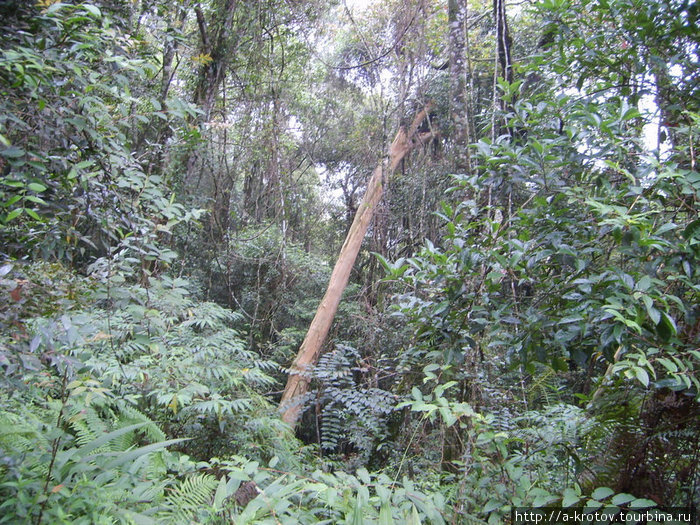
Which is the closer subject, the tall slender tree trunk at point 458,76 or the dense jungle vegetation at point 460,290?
the dense jungle vegetation at point 460,290

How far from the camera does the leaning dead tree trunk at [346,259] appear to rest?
7004 millimetres

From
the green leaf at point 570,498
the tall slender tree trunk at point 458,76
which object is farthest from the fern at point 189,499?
the tall slender tree trunk at point 458,76

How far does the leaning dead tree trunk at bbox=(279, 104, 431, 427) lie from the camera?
700 centimetres

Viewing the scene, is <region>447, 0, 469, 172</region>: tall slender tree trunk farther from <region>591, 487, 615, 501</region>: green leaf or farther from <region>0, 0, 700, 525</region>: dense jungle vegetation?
<region>591, 487, 615, 501</region>: green leaf

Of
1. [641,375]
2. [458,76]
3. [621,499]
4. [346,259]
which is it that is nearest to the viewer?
[641,375]

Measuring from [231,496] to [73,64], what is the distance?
6.39 feet

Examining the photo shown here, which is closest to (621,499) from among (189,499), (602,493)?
(602,493)

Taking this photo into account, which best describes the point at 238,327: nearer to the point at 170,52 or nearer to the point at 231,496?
the point at 170,52

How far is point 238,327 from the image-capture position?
8.04 meters

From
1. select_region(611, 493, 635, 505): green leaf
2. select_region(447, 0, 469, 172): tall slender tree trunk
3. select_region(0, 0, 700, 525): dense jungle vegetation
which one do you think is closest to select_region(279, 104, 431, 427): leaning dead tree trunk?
select_region(447, 0, 469, 172): tall slender tree trunk

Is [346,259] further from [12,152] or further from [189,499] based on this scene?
[12,152]

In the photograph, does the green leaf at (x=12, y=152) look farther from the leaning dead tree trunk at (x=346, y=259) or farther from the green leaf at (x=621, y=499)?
the leaning dead tree trunk at (x=346, y=259)

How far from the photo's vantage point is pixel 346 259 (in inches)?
309

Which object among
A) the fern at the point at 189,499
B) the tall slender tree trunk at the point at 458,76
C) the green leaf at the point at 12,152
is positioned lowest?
the fern at the point at 189,499
